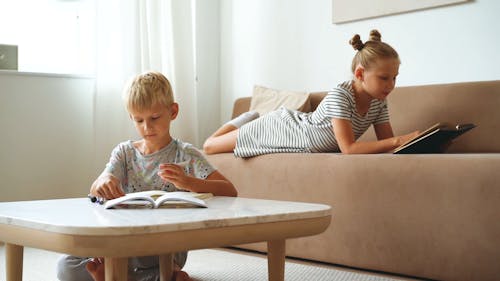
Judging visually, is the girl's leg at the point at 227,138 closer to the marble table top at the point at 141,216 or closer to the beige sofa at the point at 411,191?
the beige sofa at the point at 411,191

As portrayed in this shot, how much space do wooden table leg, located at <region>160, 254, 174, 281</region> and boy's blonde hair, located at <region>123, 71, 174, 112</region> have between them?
0.44m

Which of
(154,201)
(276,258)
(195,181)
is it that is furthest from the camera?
(195,181)

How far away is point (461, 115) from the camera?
2.76 m

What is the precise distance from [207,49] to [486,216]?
253cm

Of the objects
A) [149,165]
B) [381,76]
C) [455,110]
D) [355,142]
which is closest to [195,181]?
[149,165]

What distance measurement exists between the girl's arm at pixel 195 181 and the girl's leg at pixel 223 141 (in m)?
1.07

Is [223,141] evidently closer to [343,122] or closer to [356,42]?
[343,122]

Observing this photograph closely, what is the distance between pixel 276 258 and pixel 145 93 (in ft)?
2.02

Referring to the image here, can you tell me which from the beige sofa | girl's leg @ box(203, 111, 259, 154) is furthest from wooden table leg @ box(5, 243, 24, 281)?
girl's leg @ box(203, 111, 259, 154)

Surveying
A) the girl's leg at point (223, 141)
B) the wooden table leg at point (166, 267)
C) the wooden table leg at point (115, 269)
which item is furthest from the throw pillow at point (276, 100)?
the wooden table leg at point (115, 269)

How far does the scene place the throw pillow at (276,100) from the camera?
3.30 meters

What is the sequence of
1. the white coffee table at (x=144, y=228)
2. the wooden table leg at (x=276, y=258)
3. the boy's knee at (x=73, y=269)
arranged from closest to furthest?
the white coffee table at (x=144, y=228)
the wooden table leg at (x=276, y=258)
the boy's knee at (x=73, y=269)

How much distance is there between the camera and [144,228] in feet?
4.35

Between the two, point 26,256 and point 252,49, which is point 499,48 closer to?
point 252,49
